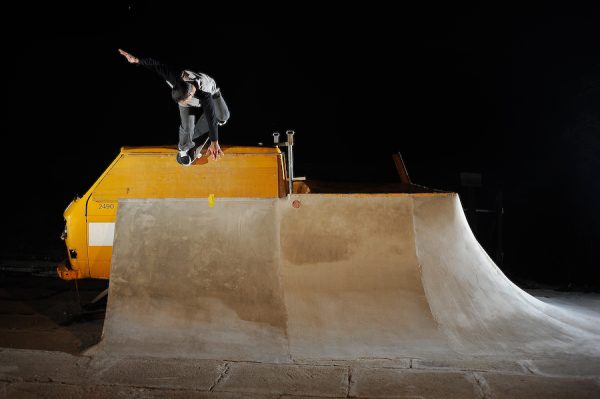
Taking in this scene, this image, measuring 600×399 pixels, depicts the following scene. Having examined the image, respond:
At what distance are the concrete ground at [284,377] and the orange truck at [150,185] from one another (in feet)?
4.30

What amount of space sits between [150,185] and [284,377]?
3116mm

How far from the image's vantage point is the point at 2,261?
34.8 ft

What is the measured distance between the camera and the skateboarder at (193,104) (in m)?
5.39

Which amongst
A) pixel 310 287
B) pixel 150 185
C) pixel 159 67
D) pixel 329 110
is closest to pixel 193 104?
pixel 159 67

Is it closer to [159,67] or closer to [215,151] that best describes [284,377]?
[215,151]

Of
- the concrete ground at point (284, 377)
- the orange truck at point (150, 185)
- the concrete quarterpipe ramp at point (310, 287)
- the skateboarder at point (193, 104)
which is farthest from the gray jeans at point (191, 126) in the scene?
the concrete ground at point (284, 377)

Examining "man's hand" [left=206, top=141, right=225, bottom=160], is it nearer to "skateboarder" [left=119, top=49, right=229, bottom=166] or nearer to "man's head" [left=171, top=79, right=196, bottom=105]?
"skateboarder" [left=119, top=49, right=229, bottom=166]

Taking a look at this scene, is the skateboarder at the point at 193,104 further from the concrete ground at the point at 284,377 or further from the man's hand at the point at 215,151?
the concrete ground at the point at 284,377

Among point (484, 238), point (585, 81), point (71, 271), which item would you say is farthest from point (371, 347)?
point (585, 81)

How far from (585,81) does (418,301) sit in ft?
107

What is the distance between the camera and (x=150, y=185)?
6.00 meters

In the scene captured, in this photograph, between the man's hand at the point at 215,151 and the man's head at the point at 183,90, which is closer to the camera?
the man's head at the point at 183,90

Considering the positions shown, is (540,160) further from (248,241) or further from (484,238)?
(248,241)

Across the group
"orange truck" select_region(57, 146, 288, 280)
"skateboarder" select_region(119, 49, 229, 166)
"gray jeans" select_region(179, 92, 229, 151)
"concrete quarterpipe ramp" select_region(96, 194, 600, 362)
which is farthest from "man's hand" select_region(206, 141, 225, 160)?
"concrete quarterpipe ramp" select_region(96, 194, 600, 362)
